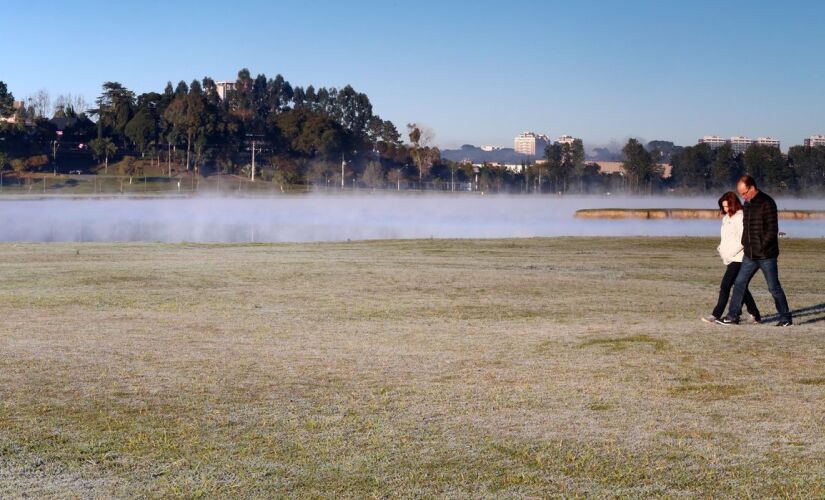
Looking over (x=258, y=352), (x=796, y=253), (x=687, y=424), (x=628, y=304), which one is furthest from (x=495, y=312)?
(x=796, y=253)

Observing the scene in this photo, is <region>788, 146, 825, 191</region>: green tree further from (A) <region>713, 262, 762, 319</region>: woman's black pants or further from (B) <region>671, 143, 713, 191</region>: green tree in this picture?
(A) <region>713, 262, 762, 319</region>: woman's black pants

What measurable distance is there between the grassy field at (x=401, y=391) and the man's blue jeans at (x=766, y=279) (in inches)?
15.0

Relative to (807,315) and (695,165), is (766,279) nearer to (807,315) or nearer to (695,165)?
(807,315)

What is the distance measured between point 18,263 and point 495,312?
43.3 feet

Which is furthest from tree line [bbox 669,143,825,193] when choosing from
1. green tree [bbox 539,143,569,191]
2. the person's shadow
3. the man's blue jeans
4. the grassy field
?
the man's blue jeans

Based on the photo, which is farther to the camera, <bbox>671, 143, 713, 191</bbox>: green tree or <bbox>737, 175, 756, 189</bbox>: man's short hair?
<bbox>671, 143, 713, 191</bbox>: green tree

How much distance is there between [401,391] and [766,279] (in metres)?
6.32

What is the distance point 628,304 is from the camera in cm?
1675

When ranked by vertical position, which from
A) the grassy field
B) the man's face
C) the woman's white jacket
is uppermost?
the man's face

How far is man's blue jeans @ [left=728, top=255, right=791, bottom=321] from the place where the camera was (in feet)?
44.9

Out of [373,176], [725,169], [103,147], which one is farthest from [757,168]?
[103,147]

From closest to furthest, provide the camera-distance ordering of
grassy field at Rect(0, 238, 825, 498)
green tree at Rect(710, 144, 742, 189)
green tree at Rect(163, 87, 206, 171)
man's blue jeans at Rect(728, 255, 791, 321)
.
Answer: grassy field at Rect(0, 238, 825, 498), man's blue jeans at Rect(728, 255, 791, 321), green tree at Rect(710, 144, 742, 189), green tree at Rect(163, 87, 206, 171)

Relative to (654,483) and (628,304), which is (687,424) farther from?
(628,304)

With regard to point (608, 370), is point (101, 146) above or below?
above
